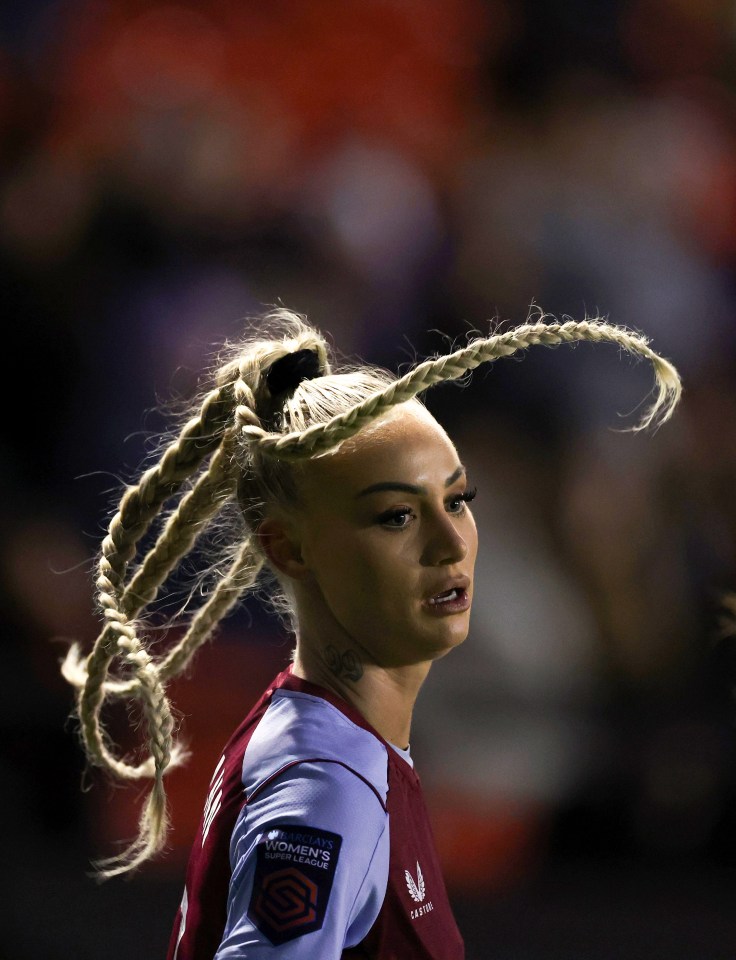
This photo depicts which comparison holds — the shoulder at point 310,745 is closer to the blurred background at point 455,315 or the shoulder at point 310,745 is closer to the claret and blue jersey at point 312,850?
the claret and blue jersey at point 312,850

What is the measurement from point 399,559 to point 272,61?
205 cm

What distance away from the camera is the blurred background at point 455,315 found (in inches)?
98.3

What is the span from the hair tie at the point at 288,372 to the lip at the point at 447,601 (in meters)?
0.26

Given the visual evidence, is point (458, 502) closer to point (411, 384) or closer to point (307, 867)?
point (411, 384)

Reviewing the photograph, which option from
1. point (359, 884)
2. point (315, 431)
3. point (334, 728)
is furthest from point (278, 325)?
point (359, 884)

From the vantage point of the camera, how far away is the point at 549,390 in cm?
258

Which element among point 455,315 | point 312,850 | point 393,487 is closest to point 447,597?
point 393,487

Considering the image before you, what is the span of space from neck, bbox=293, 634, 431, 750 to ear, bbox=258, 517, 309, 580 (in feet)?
0.22

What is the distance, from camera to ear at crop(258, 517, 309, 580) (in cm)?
109

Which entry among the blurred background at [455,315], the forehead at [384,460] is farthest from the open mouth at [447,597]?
the blurred background at [455,315]

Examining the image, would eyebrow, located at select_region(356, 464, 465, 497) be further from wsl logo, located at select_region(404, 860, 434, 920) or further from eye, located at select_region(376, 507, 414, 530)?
wsl logo, located at select_region(404, 860, 434, 920)

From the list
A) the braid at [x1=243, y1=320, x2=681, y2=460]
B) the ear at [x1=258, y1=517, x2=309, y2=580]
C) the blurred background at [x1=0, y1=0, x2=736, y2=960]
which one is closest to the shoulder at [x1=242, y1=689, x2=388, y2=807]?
the ear at [x1=258, y1=517, x2=309, y2=580]

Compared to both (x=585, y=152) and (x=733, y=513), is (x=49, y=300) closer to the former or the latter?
(x=585, y=152)

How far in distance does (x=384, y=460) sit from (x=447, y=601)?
0.46ft
